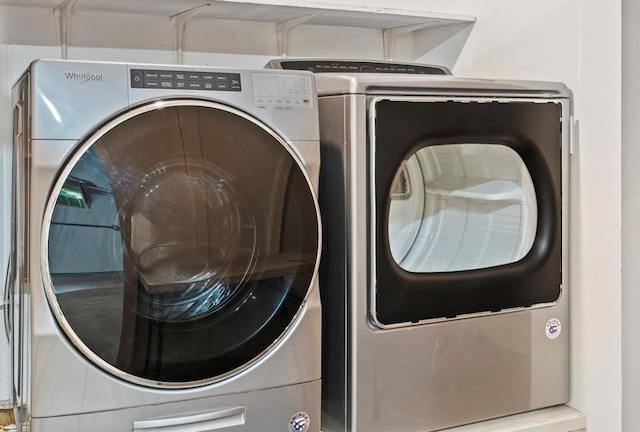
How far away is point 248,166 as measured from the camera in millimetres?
1429

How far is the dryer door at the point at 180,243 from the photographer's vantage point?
4.24 ft

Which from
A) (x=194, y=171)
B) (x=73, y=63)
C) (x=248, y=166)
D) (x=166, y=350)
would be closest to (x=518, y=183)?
(x=248, y=166)

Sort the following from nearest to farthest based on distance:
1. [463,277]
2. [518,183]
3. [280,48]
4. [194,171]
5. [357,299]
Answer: [194,171]
[357,299]
[463,277]
[518,183]
[280,48]

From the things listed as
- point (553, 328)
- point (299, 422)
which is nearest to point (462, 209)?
point (553, 328)

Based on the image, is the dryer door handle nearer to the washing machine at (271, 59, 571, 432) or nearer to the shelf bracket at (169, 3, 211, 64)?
the washing machine at (271, 59, 571, 432)

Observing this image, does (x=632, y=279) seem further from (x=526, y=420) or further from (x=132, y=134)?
(x=132, y=134)

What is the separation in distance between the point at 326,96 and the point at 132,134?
1.47 ft

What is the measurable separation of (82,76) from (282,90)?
15.1 inches

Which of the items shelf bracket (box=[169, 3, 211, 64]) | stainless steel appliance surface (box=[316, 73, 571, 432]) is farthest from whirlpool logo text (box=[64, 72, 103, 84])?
shelf bracket (box=[169, 3, 211, 64])

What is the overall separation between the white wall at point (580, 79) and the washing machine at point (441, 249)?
51mm

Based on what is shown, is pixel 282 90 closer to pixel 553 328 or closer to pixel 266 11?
pixel 266 11

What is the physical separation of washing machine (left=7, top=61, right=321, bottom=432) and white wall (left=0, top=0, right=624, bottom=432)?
393mm

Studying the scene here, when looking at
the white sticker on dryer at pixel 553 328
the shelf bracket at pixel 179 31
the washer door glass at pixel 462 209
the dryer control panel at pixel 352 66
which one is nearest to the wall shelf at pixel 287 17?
the shelf bracket at pixel 179 31

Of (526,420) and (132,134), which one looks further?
(526,420)
